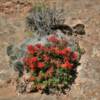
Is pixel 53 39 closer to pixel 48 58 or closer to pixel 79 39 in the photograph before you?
pixel 48 58

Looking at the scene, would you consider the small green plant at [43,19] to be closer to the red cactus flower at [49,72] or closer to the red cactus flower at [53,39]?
the red cactus flower at [53,39]

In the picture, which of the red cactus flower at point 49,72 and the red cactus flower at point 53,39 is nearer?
the red cactus flower at point 49,72

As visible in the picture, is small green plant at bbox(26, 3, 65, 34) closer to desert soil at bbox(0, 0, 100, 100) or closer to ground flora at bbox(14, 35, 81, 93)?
desert soil at bbox(0, 0, 100, 100)

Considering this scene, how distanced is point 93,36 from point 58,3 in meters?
2.00

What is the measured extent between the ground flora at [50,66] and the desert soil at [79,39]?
21 centimetres

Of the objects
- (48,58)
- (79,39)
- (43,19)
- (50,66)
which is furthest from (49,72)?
(43,19)

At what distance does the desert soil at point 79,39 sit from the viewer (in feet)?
26.8

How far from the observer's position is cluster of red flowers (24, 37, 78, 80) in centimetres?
822

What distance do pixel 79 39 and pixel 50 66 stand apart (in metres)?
1.80

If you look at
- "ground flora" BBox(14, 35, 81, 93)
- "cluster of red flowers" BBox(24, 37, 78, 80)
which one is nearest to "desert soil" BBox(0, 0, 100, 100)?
"ground flora" BBox(14, 35, 81, 93)

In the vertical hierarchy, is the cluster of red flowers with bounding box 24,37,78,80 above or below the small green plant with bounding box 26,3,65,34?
below

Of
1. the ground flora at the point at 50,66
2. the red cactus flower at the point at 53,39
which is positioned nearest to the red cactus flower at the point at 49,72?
the ground flora at the point at 50,66

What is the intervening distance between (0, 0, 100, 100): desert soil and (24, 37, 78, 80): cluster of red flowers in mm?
458

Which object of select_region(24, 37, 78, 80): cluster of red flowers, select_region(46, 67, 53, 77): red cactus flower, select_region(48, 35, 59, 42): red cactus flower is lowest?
select_region(46, 67, 53, 77): red cactus flower
